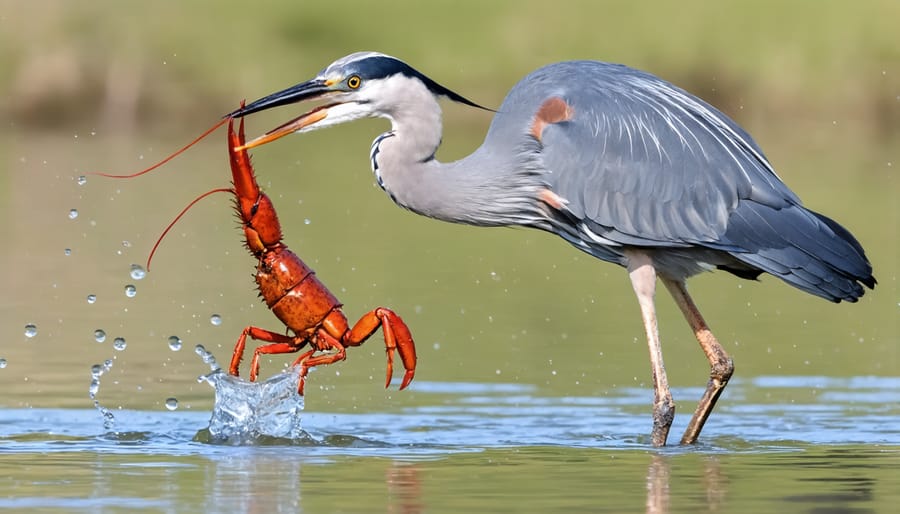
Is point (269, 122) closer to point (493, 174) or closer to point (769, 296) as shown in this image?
point (769, 296)

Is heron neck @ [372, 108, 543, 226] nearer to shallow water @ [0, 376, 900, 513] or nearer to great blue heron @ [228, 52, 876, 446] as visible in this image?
great blue heron @ [228, 52, 876, 446]

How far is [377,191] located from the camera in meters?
23.7

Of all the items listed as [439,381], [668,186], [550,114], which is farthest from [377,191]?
[668,186]

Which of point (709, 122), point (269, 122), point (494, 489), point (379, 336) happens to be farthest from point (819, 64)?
point (494, 489)

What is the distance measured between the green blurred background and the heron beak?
177 cm

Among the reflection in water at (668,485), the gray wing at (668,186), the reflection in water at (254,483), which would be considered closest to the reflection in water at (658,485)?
the reflection in water at (668,485)

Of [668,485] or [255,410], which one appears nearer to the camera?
[668,485]

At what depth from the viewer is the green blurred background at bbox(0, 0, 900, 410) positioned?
11.5 metres

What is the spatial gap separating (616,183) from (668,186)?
0.25 meters

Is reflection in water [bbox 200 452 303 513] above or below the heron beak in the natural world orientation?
below

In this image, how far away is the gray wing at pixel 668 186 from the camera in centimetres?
898

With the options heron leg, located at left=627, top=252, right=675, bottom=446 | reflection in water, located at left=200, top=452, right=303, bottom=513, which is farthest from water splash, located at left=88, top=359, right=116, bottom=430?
heron leg, located at left=627, top=252, right=675, bottom=446

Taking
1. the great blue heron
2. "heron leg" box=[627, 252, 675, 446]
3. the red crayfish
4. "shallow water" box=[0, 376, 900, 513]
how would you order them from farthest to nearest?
the great blue heron
"heron leg" box=[627, 252, 675, 446]
the red crayfish
"shallow water" box=[0, 376, 900, 513]

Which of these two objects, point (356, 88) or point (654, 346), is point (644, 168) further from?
point (356, 88)
